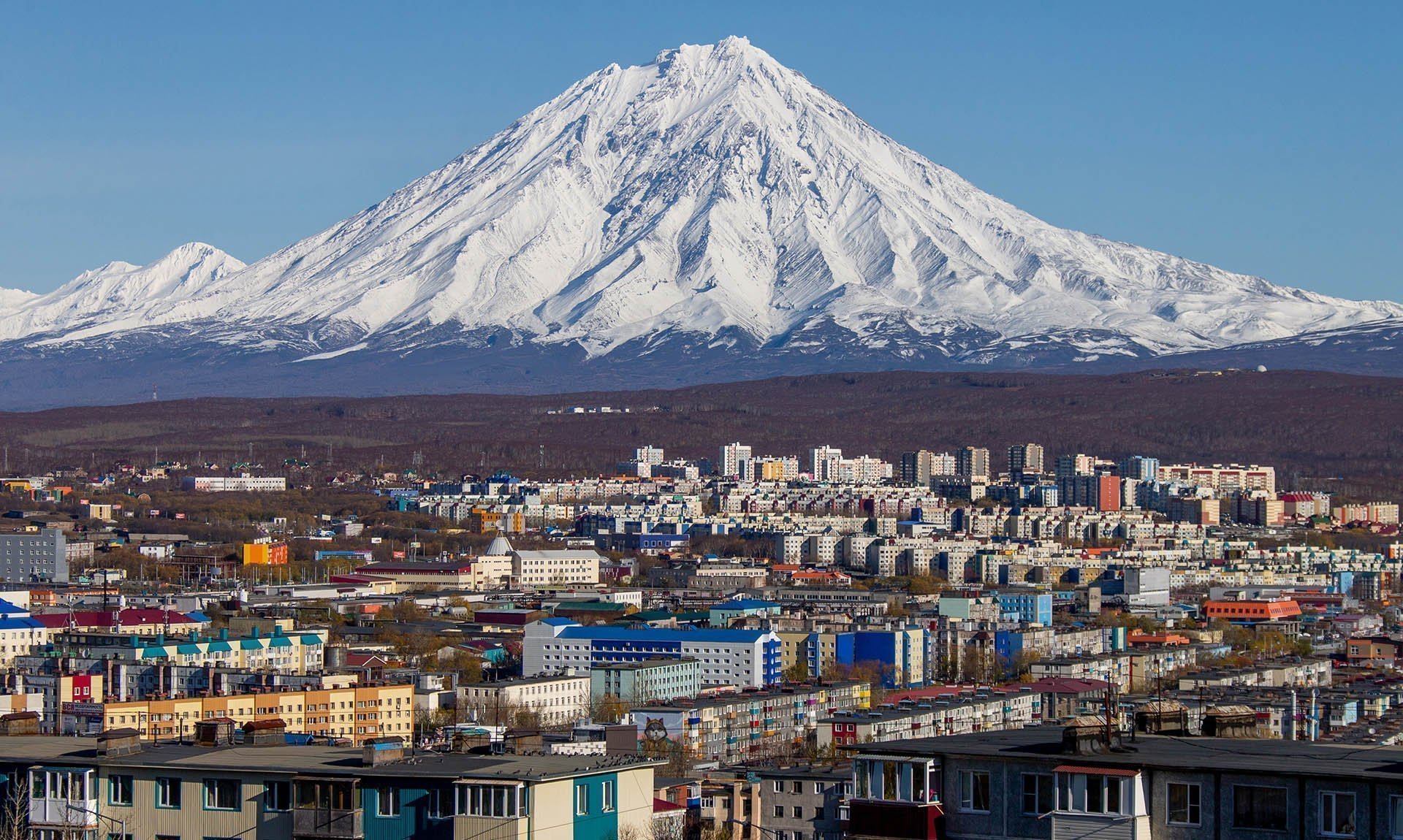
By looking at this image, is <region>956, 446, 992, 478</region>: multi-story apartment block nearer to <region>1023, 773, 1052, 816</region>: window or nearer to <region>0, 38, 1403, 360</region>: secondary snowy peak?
<region>0, 38, 1403, 360</region>: secondary snowy peak

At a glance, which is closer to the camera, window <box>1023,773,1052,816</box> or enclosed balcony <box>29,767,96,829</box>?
window <box>1023,773,1052,816</box>

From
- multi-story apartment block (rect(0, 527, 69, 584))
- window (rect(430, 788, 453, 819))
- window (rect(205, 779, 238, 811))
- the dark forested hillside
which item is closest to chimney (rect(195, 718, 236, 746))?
window (rect(205, 779, 238, 811))

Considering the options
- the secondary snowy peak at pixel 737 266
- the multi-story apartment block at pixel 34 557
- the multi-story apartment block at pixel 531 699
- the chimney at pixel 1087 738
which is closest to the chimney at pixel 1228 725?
the chimney at pixel 1087 738

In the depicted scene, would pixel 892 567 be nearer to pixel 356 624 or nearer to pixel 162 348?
pixel 356 624

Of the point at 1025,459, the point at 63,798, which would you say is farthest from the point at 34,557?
the point at 1025,459

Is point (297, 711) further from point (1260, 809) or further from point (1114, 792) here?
point (1260, 809)

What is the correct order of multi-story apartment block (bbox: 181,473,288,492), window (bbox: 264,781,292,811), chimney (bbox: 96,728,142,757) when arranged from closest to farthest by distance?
window (bbox: 264,781,292,811)
chimney (bbox: 96,728,142,757)
multi-story apartment block (bbox: 181,473,288,492)

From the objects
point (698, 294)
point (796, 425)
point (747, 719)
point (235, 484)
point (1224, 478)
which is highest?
point (698, 294)
